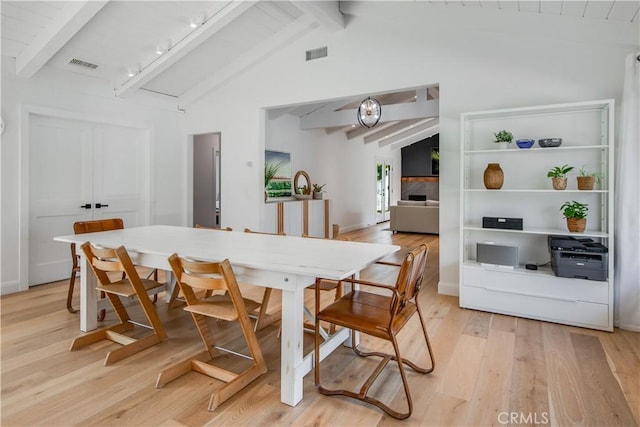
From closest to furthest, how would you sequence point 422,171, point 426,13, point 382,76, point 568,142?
point 568,142, point 426,13, point 382,76, point 422,171

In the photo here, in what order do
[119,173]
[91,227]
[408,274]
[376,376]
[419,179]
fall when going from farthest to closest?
[419,179] < [119,173] < [91,227] < [376,376] < [408,274]

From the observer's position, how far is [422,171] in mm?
13797

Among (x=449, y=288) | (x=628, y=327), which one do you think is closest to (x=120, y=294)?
(x=449, y=288)

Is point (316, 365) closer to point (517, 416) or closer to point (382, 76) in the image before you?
point (517, 416)

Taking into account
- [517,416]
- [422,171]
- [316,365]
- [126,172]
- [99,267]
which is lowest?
[517,416]

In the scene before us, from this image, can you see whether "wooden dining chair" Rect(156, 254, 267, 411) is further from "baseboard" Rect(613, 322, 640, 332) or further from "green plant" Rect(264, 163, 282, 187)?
"green plant" Rect(264, 163, 282, 187)

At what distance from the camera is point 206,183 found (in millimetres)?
7324

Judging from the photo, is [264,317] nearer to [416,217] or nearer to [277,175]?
[277,175]

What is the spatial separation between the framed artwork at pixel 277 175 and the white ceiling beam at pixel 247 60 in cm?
169

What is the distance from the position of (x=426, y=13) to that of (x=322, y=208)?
13.9 ft

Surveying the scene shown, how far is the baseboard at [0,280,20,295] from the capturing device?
3.91 meters

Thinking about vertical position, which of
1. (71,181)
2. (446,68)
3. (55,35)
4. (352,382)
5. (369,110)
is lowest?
(352,382)

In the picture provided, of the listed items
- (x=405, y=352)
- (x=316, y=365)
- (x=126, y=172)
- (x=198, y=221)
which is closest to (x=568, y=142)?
(x=405, y=352)

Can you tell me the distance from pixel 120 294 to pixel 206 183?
16.3ft
